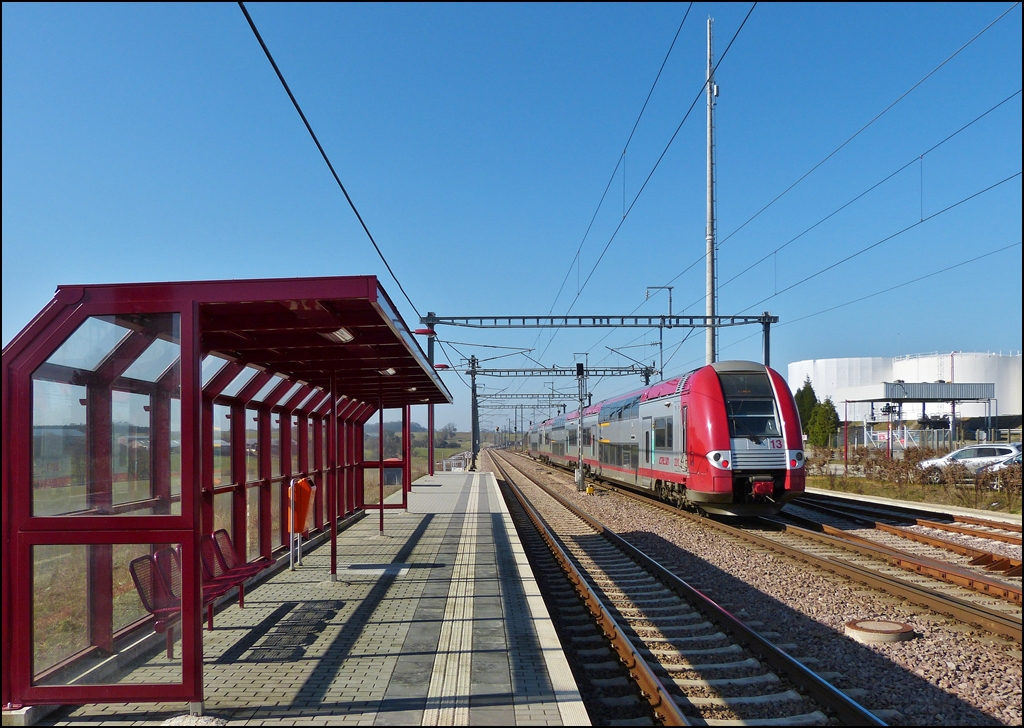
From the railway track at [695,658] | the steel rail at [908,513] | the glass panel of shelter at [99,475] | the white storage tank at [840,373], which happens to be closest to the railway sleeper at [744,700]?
the railway track at [695,658]

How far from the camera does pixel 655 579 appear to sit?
10.1 metres

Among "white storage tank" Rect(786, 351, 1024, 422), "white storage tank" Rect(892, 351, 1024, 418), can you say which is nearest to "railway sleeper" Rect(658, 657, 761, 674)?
"white storage tank" Rect(786, 351, 1024, 422)

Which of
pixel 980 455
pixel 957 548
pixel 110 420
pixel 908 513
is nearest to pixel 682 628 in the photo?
pixel 110 420

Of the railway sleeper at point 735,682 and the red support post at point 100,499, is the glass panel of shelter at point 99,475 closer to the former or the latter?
the red support post at point 100,499

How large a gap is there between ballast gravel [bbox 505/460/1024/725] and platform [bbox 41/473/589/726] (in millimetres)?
2222

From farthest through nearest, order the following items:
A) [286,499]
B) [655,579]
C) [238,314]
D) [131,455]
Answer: [286,499]
[655,579]
[238,314]
[131,455]

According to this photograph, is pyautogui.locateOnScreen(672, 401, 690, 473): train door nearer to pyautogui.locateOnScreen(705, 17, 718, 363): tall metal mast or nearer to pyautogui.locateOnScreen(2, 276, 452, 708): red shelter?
pyautogui.locateOnScreen(705, 17, 718, 363): tall metal mast

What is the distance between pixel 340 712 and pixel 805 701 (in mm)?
3108

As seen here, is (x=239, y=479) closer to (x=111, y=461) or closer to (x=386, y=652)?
(x=111, y=461)

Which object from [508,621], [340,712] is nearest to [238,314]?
[340,712]

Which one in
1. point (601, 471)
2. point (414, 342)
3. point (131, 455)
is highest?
point (414, 342)

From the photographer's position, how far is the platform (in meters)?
4.98

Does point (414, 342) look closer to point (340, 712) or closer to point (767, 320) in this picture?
point (340, 712)

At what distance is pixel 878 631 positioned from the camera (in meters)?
6.87
